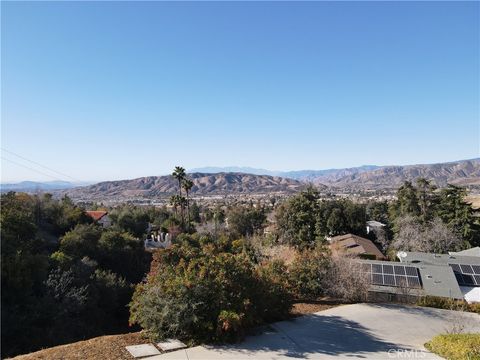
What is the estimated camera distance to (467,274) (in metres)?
19.5

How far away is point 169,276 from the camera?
30.6ft

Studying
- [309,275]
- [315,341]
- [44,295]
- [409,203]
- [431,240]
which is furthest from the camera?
[409,203]

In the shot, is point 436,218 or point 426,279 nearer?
point 426,279

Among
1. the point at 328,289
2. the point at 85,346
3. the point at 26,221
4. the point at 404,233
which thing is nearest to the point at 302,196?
the point at 404,233

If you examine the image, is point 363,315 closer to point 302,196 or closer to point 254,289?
point 254,289

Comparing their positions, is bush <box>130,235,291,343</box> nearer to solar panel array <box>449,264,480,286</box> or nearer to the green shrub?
the green shrub

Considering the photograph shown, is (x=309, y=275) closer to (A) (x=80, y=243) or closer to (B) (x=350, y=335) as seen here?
(B) (x=350, y=335)

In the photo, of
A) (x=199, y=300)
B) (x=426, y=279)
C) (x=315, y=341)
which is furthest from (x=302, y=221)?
(x=199, y=300)

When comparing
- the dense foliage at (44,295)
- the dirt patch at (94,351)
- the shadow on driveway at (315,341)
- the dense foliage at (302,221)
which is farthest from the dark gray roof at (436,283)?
the dense foliage at (302,221)

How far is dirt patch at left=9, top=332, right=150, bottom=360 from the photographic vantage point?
7.56 meters

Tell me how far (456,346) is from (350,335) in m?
2.56

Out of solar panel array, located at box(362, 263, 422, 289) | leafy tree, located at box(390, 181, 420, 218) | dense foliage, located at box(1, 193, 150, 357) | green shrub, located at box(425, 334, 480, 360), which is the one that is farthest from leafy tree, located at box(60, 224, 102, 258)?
leafy tree, located at box(390, 181, 420, 218)

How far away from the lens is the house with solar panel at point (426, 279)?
620 inches

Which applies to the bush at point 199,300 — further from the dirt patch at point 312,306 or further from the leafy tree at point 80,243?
the leafy tree at point 80,243
